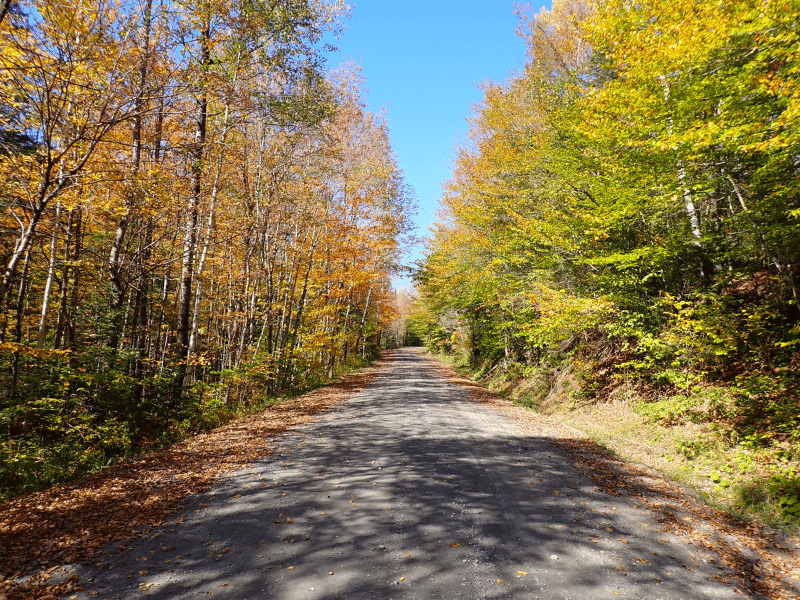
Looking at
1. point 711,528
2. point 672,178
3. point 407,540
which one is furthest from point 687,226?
point 407,540

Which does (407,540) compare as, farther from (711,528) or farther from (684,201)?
(684,201)

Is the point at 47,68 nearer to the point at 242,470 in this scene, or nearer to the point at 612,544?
the point at 242,470

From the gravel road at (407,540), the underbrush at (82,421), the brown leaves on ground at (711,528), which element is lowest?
the brown leaves on ground at (711,528)

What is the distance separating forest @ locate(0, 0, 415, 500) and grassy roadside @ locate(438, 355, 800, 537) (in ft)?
29.2

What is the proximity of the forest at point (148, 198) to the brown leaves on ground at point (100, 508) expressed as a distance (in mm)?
696

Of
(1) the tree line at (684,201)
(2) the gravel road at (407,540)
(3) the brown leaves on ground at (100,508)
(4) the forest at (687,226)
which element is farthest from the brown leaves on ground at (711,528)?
(3) the brown leaves on ground at (100,508)

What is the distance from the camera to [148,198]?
7492 mm

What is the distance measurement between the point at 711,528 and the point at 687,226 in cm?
740

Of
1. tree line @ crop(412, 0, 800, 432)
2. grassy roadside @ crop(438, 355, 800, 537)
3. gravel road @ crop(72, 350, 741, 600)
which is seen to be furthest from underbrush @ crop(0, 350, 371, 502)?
grassy roadside @ crop(438, 355, 800, 537)

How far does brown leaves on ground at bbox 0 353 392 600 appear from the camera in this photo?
350 centimetres

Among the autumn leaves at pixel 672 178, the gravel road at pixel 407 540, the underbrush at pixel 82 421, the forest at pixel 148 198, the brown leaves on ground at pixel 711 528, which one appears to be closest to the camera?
the gravel road at pixel 407 540

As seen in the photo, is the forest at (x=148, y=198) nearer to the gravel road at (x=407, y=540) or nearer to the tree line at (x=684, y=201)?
the gravel road at (x=407, y=540)

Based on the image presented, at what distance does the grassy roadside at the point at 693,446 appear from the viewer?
509 cm

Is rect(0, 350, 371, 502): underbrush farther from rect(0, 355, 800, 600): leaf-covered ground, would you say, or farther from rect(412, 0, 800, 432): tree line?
rect(412, 0, 800, 432): tree line
